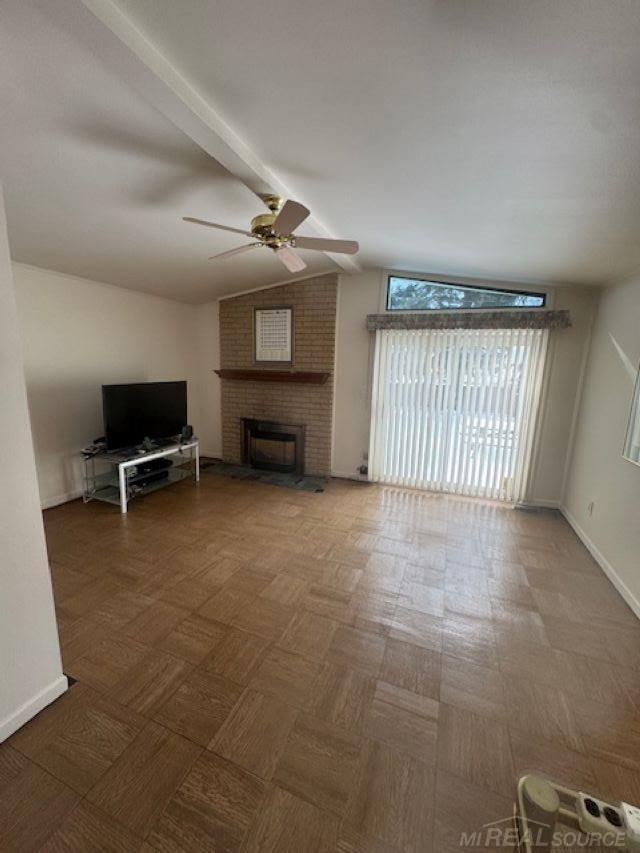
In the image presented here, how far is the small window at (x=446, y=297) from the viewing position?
3.59m

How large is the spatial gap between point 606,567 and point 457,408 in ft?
6.13

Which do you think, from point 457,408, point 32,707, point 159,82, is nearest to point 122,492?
point 32,707

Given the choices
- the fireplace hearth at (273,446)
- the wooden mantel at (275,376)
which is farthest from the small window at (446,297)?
the fireplace hearth at (273,446)

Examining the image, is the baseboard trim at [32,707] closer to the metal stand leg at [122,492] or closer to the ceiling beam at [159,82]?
the metal stand leg at [122,492]

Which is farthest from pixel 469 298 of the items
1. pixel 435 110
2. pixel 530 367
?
Result: pixel 435 110

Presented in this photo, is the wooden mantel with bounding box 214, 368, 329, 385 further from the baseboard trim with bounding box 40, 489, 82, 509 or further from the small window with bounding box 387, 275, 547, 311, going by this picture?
the baseboard trim with bounding box 40, 489, 82, 509

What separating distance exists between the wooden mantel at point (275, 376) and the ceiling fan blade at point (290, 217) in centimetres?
233

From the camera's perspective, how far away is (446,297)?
379 centimetres

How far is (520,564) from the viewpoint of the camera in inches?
104

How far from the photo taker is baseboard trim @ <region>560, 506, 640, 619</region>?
219 centimetres

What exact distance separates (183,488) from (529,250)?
4.03 metres

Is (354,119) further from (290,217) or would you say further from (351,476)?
(351,476)

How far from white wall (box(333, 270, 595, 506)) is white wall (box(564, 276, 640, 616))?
153mm

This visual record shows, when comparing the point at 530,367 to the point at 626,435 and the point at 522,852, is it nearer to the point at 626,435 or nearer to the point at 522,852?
the point at 626,435
